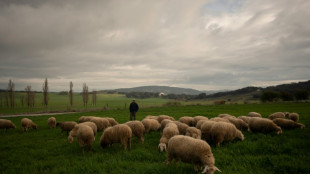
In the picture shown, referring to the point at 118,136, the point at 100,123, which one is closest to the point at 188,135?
the point at 118,136

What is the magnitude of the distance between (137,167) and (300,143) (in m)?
7.93

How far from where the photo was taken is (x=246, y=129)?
37.9ft

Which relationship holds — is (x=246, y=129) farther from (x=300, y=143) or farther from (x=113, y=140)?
(x=113, y=140)

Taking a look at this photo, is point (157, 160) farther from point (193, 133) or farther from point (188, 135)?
point (193, 133)

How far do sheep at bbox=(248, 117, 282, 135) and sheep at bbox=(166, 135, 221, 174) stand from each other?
6.83m

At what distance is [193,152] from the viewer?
5340mm

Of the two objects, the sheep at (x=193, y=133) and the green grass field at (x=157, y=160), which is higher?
the sheep at (x=193, y=133)

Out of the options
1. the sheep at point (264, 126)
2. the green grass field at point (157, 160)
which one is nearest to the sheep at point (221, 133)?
the green grass field at point (157, 160)

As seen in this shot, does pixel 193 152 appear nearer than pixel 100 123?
Yes

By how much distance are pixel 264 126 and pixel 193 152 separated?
24.1 feet

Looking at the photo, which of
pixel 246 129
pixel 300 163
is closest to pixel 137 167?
pixel 300 163

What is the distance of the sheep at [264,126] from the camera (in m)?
9.73

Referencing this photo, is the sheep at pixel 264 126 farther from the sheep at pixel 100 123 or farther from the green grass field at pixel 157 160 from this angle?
the sheep at pixel 100 123

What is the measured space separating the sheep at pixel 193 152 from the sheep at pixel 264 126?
6.83 m
